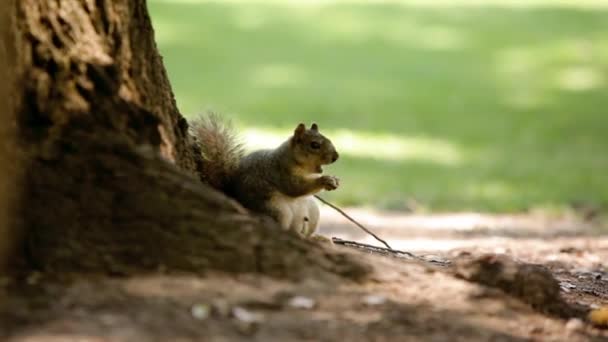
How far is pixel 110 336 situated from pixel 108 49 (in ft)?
3.69

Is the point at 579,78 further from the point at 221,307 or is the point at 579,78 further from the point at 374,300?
the point at 221,307

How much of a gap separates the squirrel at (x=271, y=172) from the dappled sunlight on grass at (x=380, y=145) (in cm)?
595

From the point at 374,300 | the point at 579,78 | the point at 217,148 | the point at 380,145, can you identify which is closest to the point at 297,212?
the point at 217,148

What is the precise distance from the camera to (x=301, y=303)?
12.1 ft

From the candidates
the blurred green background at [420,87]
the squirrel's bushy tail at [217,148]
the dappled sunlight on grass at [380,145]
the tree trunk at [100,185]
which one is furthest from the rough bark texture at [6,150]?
the dappled sunlight on grass at [380,145]

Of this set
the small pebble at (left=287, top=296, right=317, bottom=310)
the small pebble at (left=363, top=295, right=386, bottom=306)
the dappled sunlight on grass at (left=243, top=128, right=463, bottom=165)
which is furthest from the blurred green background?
the small pebble at (left=287, top=296, right=317, bottom=310)

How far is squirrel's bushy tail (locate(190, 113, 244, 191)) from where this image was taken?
517 centimetres

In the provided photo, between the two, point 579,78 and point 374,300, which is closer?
point 374,300

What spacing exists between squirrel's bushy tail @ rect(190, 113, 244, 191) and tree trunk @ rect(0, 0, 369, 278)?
1.12 meters

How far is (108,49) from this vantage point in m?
4.06

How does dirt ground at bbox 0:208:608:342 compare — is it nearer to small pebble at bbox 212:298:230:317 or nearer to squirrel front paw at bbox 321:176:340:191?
small pebble at bbox 212:298:230:317

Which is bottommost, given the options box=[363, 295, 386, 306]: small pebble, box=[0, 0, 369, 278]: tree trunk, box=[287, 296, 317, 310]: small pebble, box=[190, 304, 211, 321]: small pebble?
box=[190, 304, 211, 321]: small pebble

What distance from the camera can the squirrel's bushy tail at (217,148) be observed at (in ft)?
17.0

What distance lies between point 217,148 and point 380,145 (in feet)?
25.1
